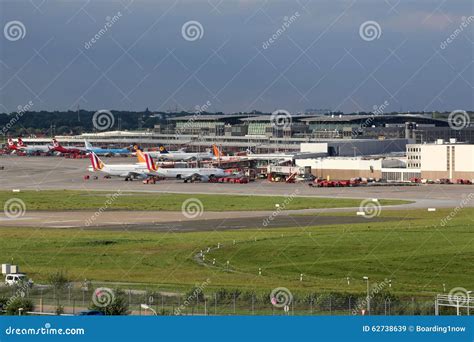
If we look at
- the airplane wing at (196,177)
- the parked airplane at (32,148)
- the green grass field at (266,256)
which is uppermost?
the parked airplane at (32,148)

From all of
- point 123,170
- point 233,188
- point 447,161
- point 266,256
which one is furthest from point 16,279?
point 123,170

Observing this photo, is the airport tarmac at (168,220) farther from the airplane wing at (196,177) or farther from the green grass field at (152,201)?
the airplane wing at (196,177)

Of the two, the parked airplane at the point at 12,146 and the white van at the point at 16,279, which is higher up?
the parked airplane at the point at 12,146

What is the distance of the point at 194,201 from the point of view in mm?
74812

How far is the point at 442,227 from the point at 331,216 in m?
9.43

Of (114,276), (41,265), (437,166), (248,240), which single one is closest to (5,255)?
(41,265)

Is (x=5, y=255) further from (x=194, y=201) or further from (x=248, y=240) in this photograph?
(x=194, y=201)

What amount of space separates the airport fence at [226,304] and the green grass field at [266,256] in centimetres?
480

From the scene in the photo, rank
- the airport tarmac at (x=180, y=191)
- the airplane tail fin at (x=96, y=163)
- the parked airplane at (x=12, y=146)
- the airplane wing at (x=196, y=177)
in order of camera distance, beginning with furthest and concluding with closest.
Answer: the parked airplane at (x=12, y=146), the airplane tail fin at (x=96, y=163), the airplane wing at (x=196, y=177), the airport tarmac at (x=180, y=191)

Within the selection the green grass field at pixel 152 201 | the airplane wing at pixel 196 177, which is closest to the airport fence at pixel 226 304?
the green grass field at pixel 152 201

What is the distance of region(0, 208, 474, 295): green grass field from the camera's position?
3700cm

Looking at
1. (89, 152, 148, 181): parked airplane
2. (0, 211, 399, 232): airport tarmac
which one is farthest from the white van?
(89, 152, 148, 181): parked airplane

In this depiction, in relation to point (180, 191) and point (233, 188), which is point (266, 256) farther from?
point (233, 188)

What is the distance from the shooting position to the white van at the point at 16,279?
3327cm
